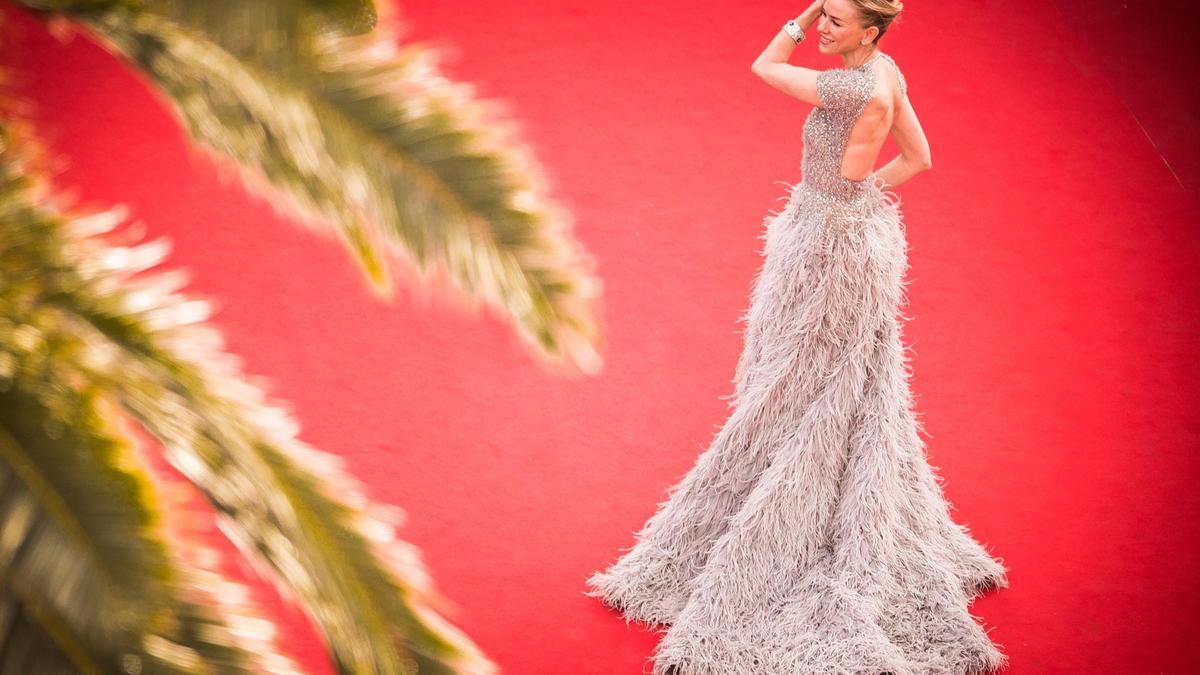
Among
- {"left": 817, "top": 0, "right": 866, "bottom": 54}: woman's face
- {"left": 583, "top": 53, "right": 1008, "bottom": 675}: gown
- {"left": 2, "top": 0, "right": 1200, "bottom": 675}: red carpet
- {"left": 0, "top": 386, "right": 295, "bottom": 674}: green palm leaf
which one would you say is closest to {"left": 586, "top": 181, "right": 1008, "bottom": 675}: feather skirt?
{"left": 583, "top": 53, "right": 1008, "bottom": 675}: gown

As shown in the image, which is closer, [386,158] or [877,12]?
[386,158]

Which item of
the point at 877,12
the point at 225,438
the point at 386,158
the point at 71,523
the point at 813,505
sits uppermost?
the point at 877,12

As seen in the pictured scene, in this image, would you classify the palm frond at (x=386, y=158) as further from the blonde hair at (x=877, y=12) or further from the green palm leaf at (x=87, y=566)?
the blonde hair at (x=877, y=12)

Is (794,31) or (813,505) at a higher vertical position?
(794,31)

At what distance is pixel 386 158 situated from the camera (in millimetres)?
1776

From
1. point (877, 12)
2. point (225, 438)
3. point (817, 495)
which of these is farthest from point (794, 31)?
point (225, 438)

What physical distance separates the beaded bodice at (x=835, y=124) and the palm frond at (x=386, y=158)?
5.65ft

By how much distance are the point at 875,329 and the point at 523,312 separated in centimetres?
200

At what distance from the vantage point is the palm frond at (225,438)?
64.3 inches

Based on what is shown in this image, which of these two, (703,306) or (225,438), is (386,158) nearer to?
(225,438)

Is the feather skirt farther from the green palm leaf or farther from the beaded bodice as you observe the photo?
the green palm leaf

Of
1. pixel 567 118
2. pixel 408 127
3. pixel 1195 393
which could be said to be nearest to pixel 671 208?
pixel 567 118

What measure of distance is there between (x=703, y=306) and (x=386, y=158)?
3.53 m

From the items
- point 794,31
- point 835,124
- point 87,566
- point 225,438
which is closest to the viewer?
point 87,566
